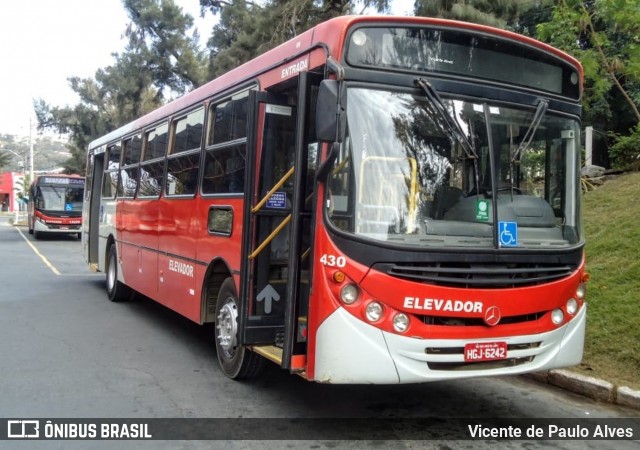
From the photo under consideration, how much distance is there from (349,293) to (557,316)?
183 centimetres

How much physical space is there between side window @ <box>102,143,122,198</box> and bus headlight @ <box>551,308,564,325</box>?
8108mm

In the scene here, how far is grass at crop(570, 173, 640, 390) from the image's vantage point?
599 centimetres

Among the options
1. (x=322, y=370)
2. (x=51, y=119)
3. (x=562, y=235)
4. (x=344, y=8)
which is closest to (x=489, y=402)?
(x=562, y=235)

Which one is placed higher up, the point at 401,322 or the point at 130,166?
the point at 130,166

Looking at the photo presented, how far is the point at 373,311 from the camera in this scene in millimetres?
4117

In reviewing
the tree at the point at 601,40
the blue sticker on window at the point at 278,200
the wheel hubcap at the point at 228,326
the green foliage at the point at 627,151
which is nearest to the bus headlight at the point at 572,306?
the blue sticker on window at the point at 278,200

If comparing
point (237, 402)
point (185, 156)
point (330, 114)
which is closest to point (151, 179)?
point (185, 156)

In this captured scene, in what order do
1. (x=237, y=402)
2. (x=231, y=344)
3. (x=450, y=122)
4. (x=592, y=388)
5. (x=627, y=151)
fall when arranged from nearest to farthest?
(x=450, y=122) → (x=237, y=402) → (x=592, y=388) → (x=231, y=344) → (x=627, y=151)

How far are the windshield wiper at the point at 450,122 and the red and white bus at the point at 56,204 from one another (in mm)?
26997

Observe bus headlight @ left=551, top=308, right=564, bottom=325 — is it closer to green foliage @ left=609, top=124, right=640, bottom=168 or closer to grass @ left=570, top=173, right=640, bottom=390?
grass @ left=570, top=173, right=640, bottom=390

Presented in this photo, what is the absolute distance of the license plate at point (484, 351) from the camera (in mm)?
4277

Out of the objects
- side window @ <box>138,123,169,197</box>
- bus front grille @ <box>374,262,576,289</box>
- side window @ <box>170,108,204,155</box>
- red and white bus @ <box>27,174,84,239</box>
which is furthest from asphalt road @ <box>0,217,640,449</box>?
red and white bus @ <box>27,174,84,239</box>

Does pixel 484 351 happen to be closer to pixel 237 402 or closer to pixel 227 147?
pixel 237 402

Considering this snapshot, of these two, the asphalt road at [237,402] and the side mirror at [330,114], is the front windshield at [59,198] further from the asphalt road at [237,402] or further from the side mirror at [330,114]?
the side mirror at [330,114]
